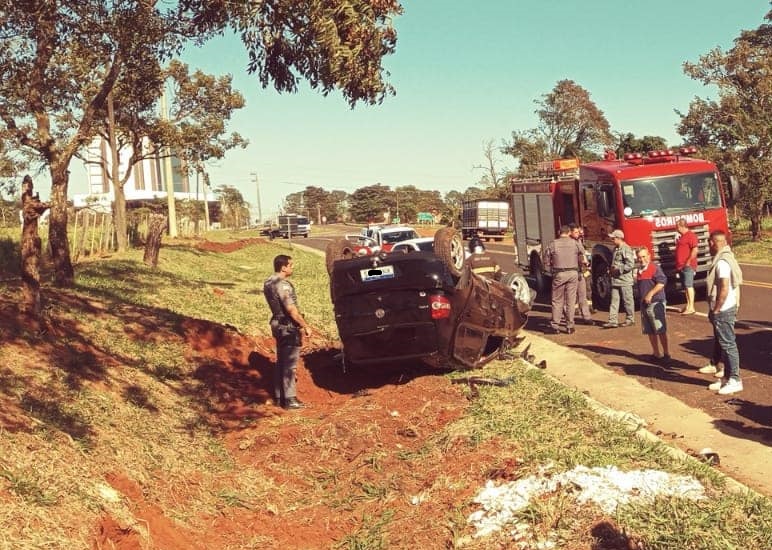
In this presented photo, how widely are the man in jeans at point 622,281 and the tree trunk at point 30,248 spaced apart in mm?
9403

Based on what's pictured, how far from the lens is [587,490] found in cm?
507

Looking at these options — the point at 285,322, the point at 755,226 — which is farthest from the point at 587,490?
the point at 755,226

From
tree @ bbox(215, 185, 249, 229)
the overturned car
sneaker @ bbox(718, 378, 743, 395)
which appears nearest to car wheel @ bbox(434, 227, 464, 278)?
the overturned car

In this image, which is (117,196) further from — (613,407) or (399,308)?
(613,407)

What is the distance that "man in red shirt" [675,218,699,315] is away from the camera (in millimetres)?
14078

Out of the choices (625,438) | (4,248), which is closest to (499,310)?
(625,438)

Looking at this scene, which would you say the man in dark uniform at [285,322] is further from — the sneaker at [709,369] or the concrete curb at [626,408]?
the sneaker at [709,369]

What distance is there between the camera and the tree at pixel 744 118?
28297 millimetres

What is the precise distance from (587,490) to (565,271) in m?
8.53

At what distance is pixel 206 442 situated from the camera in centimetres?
748

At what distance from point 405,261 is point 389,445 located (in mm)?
2244

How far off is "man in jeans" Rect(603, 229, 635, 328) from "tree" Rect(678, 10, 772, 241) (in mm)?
16780

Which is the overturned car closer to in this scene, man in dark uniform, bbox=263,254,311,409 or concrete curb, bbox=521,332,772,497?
man in dark uniform, bbox=263,254,311,409

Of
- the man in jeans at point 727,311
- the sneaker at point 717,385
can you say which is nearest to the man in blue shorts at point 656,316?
the sneaker at point 717,385
